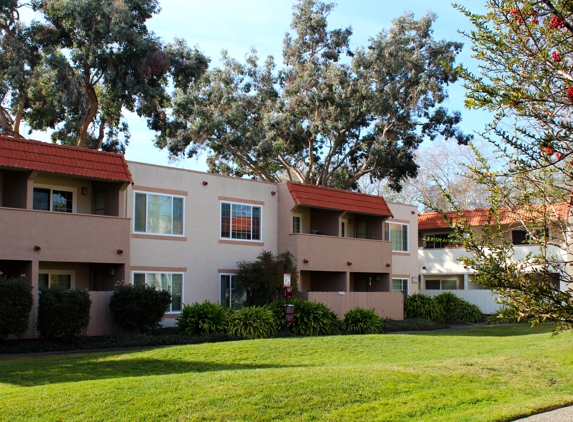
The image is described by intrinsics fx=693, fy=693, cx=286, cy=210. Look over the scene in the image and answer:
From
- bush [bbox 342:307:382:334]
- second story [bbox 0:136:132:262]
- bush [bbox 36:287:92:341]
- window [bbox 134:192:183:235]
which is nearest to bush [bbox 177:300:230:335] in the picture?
second story [bbox 0:136:132:262]

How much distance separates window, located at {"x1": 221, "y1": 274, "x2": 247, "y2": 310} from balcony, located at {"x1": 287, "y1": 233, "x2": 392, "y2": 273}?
2.63 meters

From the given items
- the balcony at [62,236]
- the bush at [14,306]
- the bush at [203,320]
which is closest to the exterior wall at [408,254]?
the bush at [203,320]

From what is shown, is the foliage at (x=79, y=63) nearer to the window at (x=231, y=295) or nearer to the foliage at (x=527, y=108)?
the window at (x=231, y=295)

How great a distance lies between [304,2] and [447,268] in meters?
17.8

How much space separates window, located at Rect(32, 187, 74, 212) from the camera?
74.2ft

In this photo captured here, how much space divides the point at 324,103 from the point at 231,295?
1554 centimetres

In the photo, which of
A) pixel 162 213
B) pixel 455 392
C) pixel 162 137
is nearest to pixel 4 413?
pixel 455 392

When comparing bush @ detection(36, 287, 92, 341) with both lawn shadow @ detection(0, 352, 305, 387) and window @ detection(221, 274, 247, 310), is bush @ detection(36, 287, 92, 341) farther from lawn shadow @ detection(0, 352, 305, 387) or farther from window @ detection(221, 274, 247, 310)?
window @ detection(221, 274, 247, 310)

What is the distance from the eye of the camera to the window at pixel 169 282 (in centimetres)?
2442

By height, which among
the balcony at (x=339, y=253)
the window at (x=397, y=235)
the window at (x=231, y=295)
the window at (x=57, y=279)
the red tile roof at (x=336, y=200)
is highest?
the red tile roof at (x=336, y=200)

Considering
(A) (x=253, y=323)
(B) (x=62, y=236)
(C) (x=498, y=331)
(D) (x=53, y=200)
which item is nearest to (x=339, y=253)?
(C) (x=498, y=331)

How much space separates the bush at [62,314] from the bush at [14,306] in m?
0.60

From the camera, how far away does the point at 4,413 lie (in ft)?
31.7

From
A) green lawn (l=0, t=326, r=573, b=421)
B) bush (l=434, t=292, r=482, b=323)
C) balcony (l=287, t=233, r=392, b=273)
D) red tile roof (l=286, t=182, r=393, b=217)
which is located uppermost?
red tile roof (l=286, t=182, r=393, b=217)
